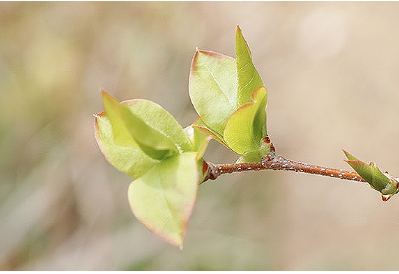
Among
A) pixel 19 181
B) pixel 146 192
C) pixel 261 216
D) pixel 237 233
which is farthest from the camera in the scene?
pixel 261 216

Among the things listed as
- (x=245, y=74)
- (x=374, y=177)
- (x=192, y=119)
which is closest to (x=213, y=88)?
(x=245, y=74)

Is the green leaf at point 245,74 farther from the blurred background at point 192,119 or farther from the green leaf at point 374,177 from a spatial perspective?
the blurred background at point 192,119

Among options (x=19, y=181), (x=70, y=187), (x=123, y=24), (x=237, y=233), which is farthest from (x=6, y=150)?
(x=237, y=233)

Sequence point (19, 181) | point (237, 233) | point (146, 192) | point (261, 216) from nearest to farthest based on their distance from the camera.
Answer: point (146, 192)
point (19, 181)
point (237, 233)
point (261, 216)

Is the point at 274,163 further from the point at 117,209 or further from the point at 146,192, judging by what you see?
the point at 117,209

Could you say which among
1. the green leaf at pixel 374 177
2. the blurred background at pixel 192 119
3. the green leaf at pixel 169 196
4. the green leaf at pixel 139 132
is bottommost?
the blurred background at pixel 192 119

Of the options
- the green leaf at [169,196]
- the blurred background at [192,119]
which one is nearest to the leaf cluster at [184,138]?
the green leaf at [169,196]

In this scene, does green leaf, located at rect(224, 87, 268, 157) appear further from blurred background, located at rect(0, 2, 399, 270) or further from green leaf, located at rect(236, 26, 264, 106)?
blurred background, located at rect(0, 2, 399, 270)
